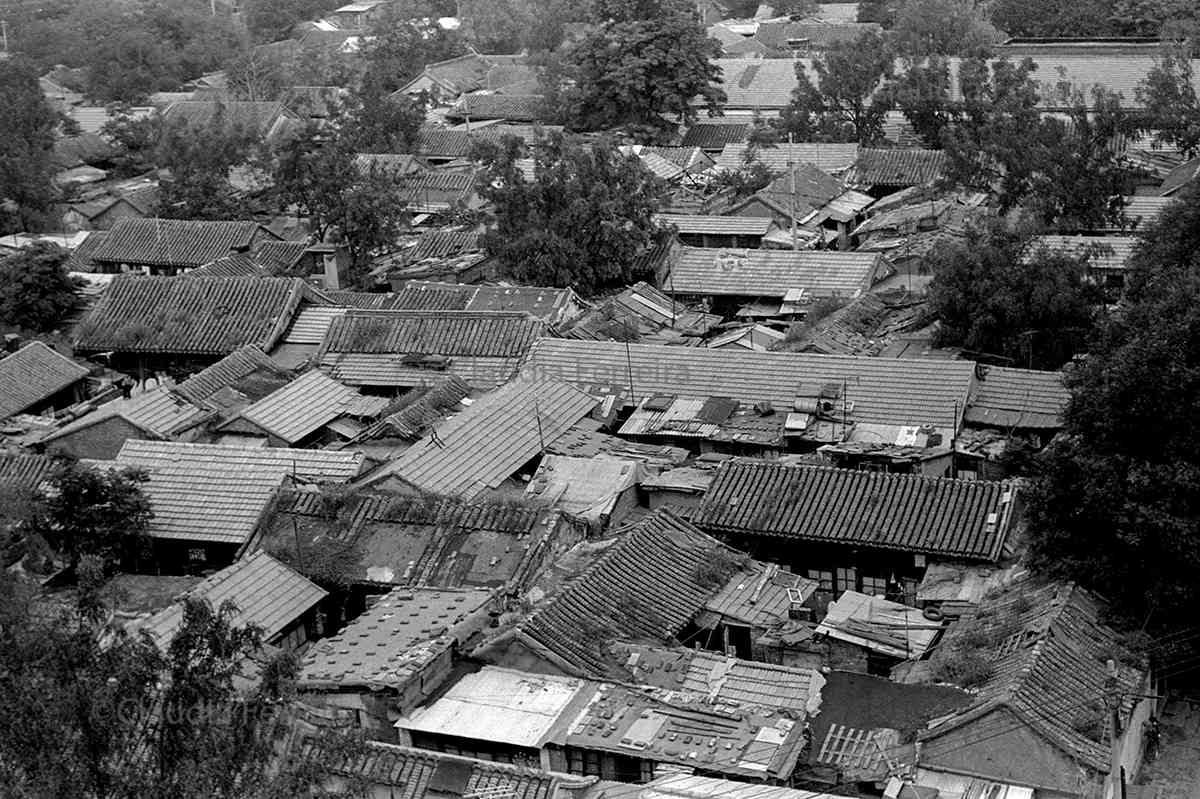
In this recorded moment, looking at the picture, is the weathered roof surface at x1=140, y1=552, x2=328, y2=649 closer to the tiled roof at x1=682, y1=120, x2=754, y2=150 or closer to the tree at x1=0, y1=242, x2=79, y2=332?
the tree at x1=0, y1=242, x2=79, y2=332

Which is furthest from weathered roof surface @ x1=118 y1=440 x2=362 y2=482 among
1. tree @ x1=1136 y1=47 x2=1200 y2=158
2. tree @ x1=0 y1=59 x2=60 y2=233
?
tree @ x1=1136 y1=47 x2=1200 y2=158

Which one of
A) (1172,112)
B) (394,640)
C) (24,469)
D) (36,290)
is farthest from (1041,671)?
(1172,112)

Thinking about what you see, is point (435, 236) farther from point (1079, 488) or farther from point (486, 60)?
point (486, 60)

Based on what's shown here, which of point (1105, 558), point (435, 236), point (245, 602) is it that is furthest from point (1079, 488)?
point (435, 236)

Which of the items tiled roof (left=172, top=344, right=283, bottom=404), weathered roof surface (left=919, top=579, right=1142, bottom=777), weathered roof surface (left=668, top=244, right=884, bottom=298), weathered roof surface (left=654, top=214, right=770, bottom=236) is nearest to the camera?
weathered roof surface (left=919, top=579, right=1142, bottom=777)

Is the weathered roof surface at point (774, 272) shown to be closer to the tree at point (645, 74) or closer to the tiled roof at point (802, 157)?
the tiled roof at point (802, 157)

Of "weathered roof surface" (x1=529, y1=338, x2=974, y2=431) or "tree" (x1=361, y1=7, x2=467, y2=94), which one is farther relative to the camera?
"tree" (x1=361, y1=7, x2=467, y2=94)
